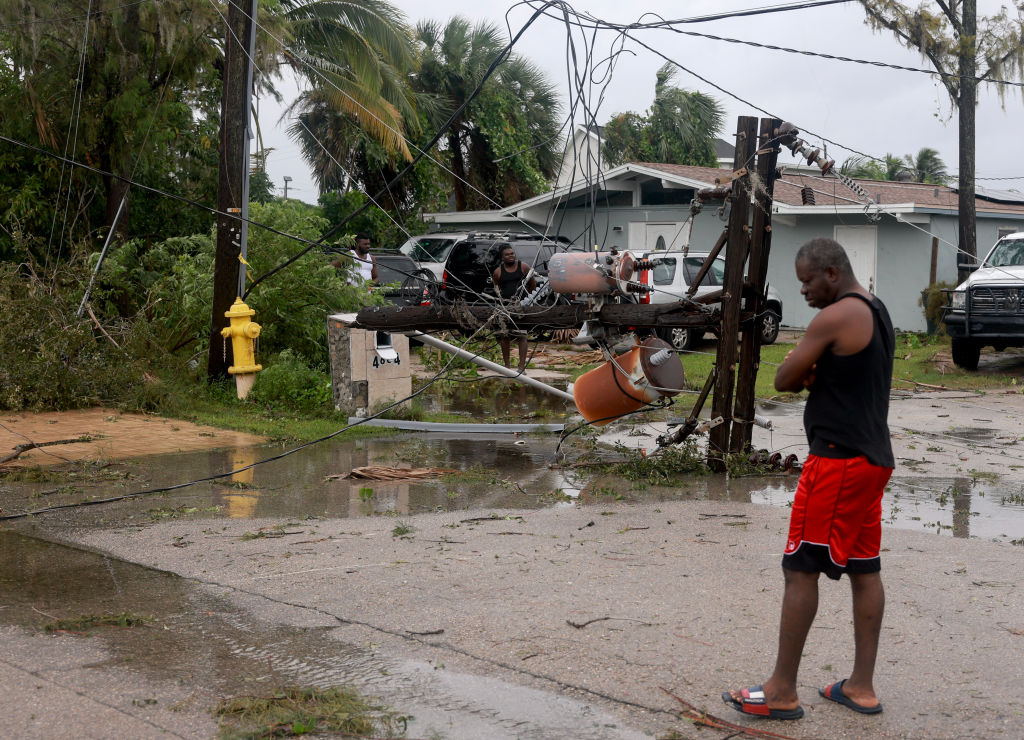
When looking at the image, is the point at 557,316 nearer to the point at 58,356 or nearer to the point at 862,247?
the point at 58,356

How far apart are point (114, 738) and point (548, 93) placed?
3285 centimetres

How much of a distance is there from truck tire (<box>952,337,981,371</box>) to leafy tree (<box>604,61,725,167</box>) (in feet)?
70.4

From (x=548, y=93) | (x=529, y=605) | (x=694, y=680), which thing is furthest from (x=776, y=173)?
(x=548, y=93)

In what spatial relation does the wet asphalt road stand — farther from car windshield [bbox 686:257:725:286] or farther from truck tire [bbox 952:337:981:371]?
car windshield [bbox 686:257:725:286]

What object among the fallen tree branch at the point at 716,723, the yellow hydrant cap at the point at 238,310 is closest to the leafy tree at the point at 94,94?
the yellow hydrant cap at the point at 238,310

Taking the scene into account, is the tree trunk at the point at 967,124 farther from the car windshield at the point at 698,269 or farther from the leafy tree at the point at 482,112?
the leafy tree at the point at 482,112

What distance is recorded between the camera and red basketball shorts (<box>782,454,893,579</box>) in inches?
161

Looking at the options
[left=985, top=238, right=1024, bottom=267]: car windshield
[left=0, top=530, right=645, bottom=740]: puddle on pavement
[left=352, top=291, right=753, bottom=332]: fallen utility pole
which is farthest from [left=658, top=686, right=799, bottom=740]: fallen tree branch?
[left=985, top=238, right=1024, bottom=267]: car windshield

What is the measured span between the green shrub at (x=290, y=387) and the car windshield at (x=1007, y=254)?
1172 cm

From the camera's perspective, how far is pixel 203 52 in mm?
19750

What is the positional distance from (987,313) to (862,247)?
7.25 meters

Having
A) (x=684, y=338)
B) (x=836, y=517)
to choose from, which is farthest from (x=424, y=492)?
(x=684, y=338)

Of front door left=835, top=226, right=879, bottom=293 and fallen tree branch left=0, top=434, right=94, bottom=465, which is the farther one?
front door left=835, top=226, right=879, bottom=293

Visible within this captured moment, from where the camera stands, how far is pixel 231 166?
13.7 meters
